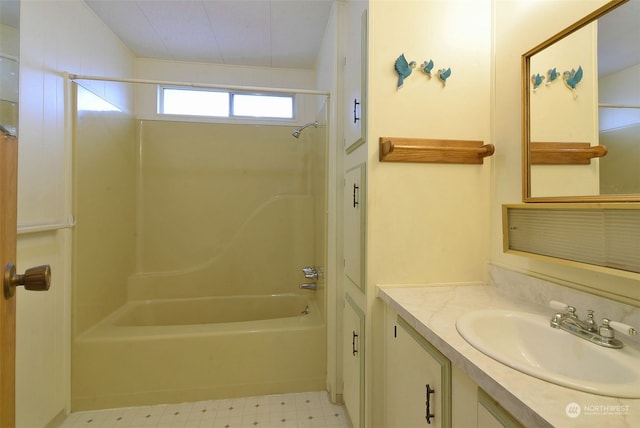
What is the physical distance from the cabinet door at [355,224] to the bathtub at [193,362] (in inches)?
26.4

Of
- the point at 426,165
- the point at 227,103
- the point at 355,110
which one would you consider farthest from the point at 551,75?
the point at 227,103

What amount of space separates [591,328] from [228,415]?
1.73 m

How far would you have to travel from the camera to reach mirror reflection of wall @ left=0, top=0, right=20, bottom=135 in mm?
586

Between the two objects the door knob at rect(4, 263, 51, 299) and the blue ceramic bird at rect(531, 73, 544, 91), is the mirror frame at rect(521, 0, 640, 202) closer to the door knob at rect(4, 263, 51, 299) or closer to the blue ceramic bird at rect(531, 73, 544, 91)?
the blue ceramic bird at rect(531, 73, 544, 91)

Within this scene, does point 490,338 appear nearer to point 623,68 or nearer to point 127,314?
point 623,68

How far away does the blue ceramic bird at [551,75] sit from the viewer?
0.96m

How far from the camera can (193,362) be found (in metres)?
1.71

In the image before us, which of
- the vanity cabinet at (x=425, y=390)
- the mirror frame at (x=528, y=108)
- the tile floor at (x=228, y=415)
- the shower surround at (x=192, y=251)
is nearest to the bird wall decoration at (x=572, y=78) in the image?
the mirror frame at (x=528, y=108)

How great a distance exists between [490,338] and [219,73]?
114 inches

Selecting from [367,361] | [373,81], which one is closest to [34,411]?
[367,361]

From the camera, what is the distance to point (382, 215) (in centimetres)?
118

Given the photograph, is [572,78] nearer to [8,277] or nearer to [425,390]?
[425,390]

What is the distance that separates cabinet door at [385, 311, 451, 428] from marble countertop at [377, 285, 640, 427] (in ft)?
0.19

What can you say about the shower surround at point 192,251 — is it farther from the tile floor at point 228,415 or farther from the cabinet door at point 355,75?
the cabinet door at point 355,75
